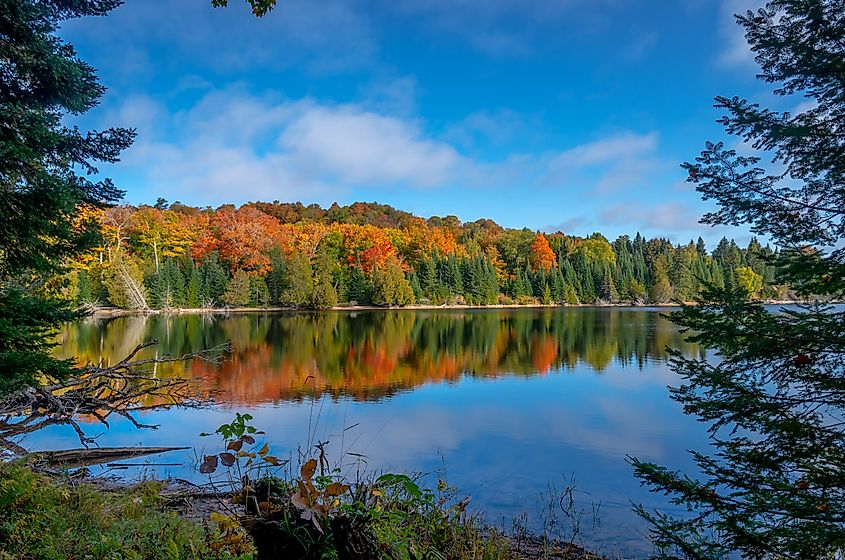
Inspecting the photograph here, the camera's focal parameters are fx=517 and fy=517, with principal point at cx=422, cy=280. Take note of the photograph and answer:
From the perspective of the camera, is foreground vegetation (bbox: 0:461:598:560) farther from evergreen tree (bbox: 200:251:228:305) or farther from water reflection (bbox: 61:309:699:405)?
evergreen tree (bbox: 200:251:228:305)

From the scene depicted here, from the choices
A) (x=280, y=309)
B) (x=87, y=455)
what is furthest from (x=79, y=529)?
(x=280, y=309)

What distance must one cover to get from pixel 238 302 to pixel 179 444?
42.1 meters

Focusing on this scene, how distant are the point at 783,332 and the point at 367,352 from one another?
60.4 ft

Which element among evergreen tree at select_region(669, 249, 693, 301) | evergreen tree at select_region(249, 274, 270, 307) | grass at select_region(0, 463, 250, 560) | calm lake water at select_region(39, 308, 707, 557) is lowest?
calm lake water at select_region(39, 308, 707, 557)

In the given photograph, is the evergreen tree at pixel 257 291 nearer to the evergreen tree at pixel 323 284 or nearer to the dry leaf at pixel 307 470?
the evergreen tree at pixel 323 284

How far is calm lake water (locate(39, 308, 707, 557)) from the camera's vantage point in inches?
276

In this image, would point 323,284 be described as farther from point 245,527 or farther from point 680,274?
point 245,527

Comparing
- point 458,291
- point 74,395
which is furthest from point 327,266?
A: point 74,395

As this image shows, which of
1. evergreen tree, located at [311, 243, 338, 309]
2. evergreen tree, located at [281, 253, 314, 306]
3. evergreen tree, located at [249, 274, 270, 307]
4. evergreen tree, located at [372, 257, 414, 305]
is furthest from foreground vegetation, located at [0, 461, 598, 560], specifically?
evergreen tree, located at [372, 257, 414, 305]

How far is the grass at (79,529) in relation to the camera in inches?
111

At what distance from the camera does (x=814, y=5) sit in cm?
317

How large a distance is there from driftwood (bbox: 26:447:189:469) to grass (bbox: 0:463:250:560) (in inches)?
63.6

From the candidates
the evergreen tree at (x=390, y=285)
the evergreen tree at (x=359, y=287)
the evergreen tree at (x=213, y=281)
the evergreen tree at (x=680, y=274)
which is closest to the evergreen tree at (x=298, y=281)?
the evergreen tree at (x=359, y=287)

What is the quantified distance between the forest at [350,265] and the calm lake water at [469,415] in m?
20.5
